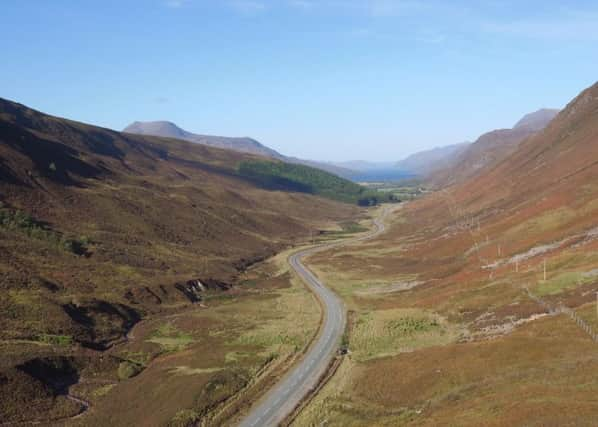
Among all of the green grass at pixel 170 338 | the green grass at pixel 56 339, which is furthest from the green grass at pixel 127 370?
the green grass at pixel 56 339

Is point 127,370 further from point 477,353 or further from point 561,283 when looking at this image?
point 561,283

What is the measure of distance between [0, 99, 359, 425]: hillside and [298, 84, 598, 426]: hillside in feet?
50.0

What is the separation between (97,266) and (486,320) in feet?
233

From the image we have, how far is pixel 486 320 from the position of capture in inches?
2298

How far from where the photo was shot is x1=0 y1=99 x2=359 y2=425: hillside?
5500 centimetres

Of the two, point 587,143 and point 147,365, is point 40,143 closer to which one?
point 147,365

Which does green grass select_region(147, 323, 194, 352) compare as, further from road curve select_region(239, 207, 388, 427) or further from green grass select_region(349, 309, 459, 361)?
green grass select_region(349, 309, 459, 361)

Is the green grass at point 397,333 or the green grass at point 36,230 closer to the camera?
the green grass at point 397,333

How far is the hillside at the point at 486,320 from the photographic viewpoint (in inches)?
1385

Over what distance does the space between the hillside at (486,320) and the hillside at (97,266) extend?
1523 cm

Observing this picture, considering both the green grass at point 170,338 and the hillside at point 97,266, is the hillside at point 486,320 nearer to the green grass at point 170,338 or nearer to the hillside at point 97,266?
the hillside at point 97,266

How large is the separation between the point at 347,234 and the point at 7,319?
480 ft

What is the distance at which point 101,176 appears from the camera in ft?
534

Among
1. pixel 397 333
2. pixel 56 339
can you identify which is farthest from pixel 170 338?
pixel 397 333
